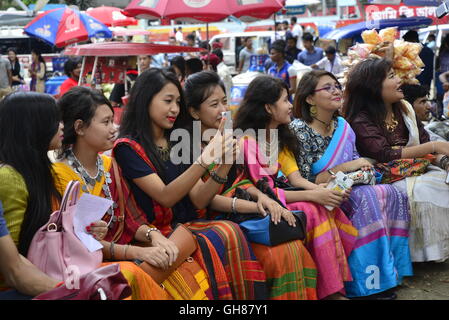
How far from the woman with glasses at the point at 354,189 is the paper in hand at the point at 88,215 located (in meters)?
1.53

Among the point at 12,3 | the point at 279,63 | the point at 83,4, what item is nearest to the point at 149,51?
the point at 279,63

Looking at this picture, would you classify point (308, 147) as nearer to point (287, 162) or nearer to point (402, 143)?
point (287, 162)

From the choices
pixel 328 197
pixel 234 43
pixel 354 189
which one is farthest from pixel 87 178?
pixel 234 43

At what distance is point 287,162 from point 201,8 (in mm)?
4032

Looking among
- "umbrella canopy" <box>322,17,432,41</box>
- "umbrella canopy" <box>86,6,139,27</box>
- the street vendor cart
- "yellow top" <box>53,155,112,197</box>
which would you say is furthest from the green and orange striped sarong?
"umbrella canopy" <box>86,6,139,27</box>

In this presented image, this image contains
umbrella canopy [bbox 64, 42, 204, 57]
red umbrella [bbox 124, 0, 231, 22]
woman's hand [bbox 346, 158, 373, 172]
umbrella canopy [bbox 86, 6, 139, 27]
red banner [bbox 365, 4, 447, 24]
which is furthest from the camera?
umbrella canopy [bbox 86, 6, 139, 27]

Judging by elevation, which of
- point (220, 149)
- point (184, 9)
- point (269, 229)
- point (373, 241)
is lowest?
point (373, 241)

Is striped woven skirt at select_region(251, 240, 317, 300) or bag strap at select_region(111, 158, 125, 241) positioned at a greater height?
bag strap at select_region(111, 158, 125, 241)

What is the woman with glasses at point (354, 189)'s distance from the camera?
143 inches

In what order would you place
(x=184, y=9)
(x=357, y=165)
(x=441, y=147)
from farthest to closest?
(x=184, y=9), (x=441, y=147), (x=357, y=165)

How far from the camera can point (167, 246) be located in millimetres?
2736

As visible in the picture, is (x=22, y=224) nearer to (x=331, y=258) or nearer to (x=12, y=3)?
(x=331, y=258)

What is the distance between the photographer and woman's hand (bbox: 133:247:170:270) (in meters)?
2.67

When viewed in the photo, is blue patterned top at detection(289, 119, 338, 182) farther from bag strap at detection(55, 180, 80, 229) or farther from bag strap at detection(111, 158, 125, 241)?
bag strap at detection(55, 180, 80, 229)
